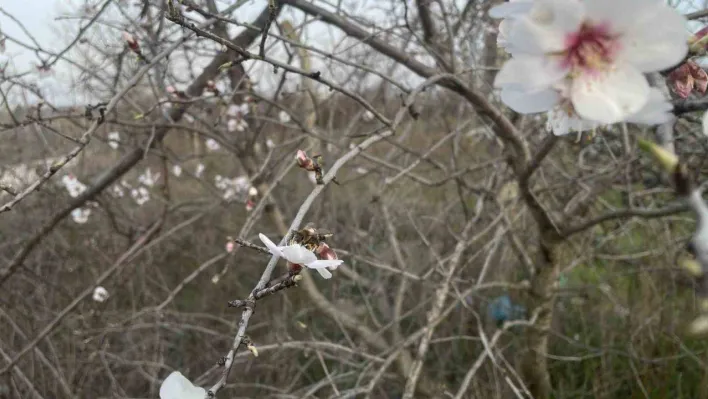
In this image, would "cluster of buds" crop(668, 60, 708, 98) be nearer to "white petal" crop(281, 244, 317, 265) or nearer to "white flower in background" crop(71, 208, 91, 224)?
"white petal" crop(281, 244, 317, 265)

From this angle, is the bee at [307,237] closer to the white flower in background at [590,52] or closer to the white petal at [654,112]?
the white flower in background at [590,52]

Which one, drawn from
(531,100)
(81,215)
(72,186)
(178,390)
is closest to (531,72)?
(531,100)

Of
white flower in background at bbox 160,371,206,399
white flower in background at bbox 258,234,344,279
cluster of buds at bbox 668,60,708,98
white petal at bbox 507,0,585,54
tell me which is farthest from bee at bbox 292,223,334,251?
cluster of buds at bbox 668,60,708,98

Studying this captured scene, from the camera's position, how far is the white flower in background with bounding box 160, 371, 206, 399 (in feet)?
2.50

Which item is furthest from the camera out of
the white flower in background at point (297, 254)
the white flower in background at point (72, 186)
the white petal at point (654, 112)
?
the white flower in background at point (72, 186)

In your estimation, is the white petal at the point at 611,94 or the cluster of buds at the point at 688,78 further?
the cluster of buds at the point at 688,78

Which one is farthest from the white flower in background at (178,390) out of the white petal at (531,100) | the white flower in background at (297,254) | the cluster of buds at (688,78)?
the cluster of buds at (688,78)

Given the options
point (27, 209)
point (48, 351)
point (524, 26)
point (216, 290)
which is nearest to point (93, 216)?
point (27, 209)

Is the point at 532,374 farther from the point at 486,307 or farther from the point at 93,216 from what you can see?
the point at 93,216

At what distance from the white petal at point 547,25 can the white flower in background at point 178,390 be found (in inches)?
24.6

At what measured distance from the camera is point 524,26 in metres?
0.63

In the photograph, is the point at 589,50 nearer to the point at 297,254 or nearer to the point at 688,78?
the point at 688,78

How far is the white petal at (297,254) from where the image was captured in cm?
74

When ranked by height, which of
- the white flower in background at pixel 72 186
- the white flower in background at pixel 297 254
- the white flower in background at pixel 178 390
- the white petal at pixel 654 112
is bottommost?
the white flower in background at pixel 178 390
